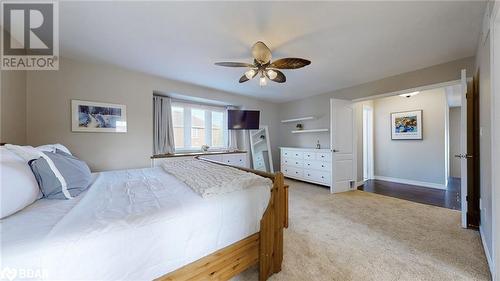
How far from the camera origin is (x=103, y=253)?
34.0 inches

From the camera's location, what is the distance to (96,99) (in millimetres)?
2982

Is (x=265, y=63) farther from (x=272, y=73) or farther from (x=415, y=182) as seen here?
(x=415, y=182)

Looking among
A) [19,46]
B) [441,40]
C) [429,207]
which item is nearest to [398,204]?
[429,207]

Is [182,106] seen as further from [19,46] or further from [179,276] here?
[179,276]

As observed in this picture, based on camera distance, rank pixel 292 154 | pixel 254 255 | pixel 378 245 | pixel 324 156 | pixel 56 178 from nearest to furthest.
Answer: pixel 56 178 < pixel 254 255 < pixel 378 245 < pixel 324 156 < pixel 292 154

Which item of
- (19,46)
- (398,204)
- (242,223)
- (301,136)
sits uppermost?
(19,46)

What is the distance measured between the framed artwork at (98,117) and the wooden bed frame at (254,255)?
291 centimetres

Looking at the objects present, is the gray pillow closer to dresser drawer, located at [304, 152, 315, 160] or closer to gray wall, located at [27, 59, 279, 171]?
gray wall, located at [27, 59, 279, 171]

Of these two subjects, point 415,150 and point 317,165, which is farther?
point 415,150

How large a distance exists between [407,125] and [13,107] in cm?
744

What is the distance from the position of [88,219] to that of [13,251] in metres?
0.27

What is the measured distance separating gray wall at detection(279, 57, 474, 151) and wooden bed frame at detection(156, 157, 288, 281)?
3322 mm
